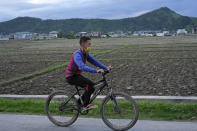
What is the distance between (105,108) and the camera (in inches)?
Result: 228

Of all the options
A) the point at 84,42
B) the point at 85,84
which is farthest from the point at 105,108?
the point at 84,42

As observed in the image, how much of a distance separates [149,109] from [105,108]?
5.96 ft

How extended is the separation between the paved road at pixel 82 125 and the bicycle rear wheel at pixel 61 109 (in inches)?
6.3

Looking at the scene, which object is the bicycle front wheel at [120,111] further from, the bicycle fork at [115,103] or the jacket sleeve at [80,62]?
the jacket sleeve at [80,62]

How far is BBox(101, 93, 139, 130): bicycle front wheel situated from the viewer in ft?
18.3

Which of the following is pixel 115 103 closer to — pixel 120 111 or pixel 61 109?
pixel 120 111

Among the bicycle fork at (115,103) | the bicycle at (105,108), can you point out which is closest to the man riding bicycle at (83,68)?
the bicycle at (105,108)

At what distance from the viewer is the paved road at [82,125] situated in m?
5.73

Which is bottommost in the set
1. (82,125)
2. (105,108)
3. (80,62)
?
(82,125)

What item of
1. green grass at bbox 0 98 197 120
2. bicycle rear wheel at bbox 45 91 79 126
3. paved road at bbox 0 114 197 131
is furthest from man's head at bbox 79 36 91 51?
paved road at bbox 0 114 197 131

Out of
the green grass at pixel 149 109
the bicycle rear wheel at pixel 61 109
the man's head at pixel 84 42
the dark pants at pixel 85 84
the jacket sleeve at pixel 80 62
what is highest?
the man's head at pixel 84 42

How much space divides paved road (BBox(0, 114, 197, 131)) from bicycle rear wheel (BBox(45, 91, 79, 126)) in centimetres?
16

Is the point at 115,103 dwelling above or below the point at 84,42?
below

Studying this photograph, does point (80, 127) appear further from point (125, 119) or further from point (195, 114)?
point (195, 114)
